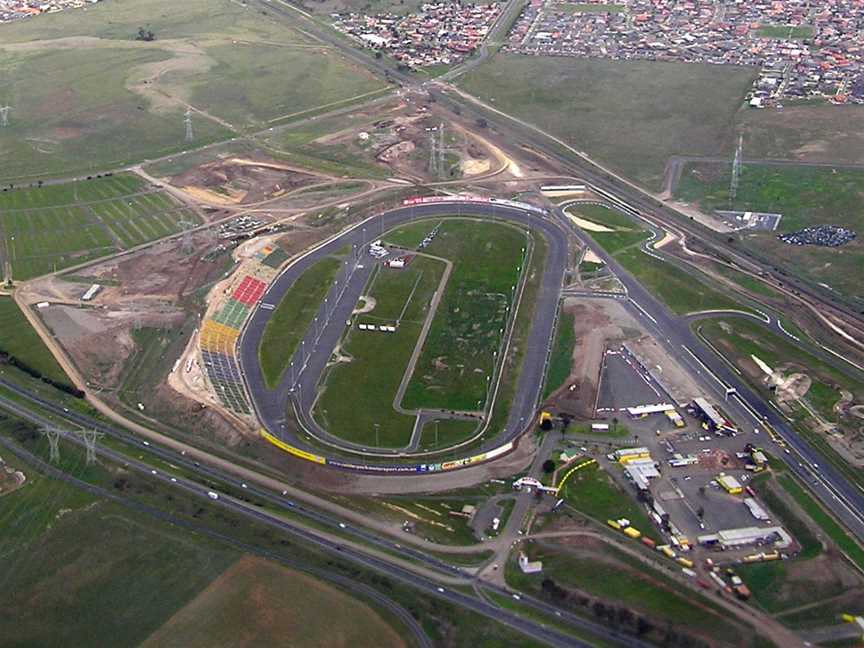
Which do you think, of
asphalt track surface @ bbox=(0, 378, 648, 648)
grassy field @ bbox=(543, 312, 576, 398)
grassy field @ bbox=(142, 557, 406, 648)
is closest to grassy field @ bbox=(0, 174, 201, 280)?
asphalt track surface @ bbox=(0, 378, 648, 648)

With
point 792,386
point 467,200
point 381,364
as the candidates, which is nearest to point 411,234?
point 467,200

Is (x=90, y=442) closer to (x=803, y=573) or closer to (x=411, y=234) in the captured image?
(x=411, y=234)

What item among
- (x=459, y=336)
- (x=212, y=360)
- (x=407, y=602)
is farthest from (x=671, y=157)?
(x=407, y=602)

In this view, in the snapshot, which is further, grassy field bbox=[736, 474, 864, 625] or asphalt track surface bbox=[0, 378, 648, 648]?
grassy field bbox=[736, 474, 864, 625]

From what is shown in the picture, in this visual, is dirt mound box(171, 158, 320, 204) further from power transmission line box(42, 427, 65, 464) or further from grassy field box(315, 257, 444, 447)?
A: power transmission line box(42, 427, 65, 464)

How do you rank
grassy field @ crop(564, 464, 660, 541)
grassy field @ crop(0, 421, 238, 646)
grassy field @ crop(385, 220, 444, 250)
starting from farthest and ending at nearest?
grassy field @ crop(385, 220, 444, 250) < grassy field @ crop(564, 464, 660, 541) < grassy field @ crop(0, 421, 238, 646)

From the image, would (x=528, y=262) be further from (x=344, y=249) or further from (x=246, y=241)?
(x=246, y=241)

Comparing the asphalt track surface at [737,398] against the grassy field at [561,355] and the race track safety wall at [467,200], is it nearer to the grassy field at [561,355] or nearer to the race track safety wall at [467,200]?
the grassy field at [561,355]
